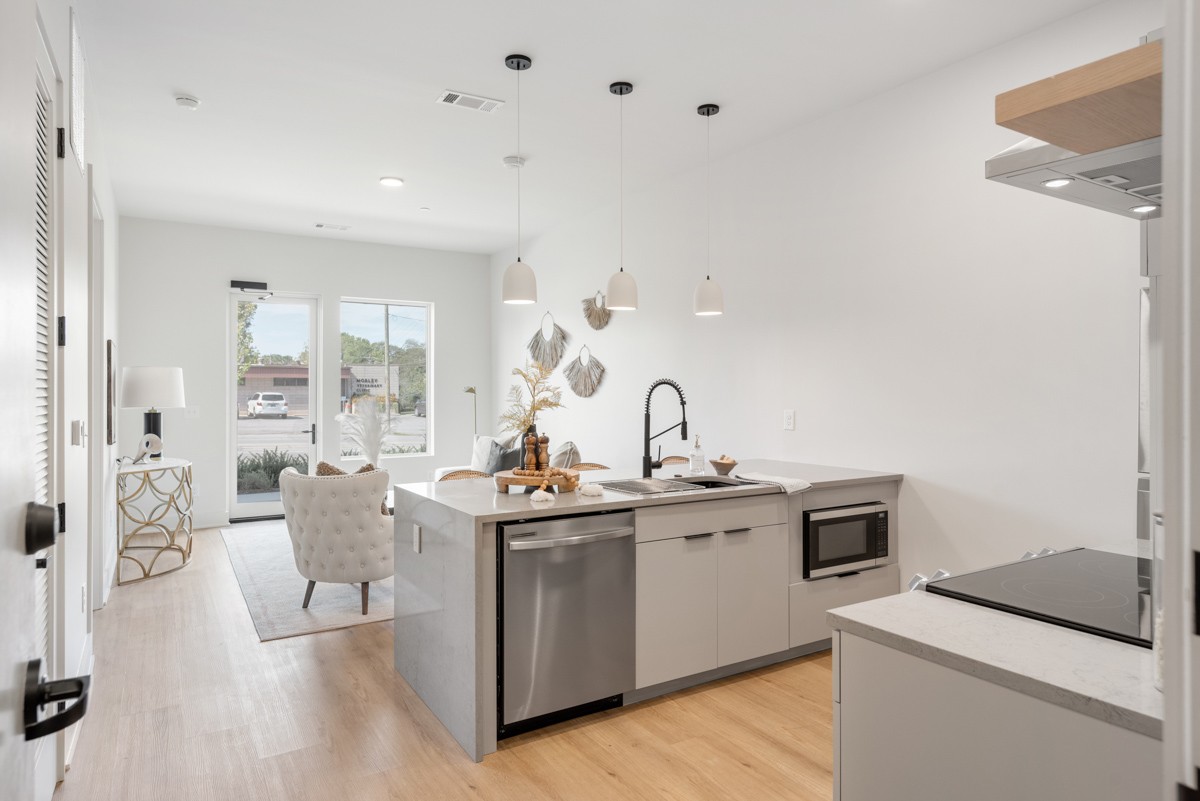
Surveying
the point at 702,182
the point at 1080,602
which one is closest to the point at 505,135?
the point at 702,182

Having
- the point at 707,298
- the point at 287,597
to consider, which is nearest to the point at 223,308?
the point at 287,597

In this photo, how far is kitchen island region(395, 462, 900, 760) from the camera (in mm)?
2480

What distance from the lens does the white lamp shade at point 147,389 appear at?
5051 millimetres

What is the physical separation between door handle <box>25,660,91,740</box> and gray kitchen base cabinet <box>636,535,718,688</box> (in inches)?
83.2

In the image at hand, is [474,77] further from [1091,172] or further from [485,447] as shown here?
[485,447]

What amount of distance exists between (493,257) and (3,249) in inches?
293

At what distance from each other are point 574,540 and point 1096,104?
2.09 meters

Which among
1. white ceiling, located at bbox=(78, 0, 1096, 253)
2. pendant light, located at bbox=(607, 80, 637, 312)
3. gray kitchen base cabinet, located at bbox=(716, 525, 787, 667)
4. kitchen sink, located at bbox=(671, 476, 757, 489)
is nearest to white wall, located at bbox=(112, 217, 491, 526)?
white ceiling, located at bbox=(78, 0, 1096, 253)

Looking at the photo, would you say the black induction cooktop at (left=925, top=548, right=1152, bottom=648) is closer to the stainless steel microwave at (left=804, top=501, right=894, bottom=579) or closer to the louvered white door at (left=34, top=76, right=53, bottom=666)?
the stainless steel microwave at (left=804, top=501, right=894, bottom=579)

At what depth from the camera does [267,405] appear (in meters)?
7.04

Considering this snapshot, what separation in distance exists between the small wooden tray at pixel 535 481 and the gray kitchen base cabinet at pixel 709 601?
38 cm

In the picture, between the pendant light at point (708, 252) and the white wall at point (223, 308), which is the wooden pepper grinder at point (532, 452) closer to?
the pendant light at point (708, 252)

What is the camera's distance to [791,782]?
2.30 m

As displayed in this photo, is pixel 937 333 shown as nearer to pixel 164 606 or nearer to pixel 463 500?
pixel 463 500
